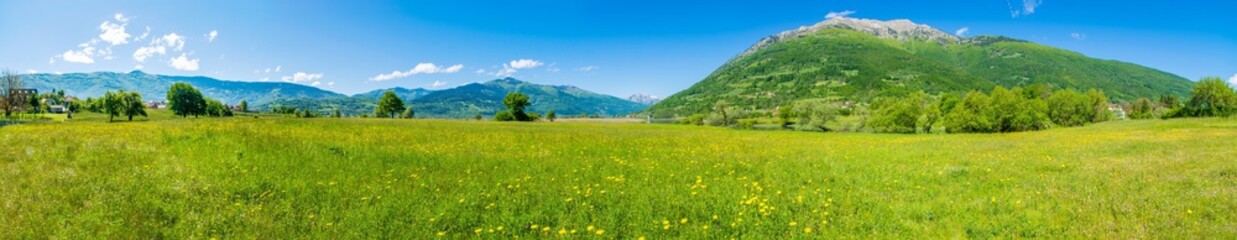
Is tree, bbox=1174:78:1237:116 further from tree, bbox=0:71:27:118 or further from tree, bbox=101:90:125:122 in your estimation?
tree, bbox=101:90:125:122

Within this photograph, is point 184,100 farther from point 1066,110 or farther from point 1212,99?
point 1212,99

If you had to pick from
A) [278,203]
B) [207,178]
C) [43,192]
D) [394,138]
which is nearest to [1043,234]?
[278,203]

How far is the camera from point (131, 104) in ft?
339

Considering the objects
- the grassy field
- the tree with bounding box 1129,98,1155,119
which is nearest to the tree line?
the tree with bounding box 1129,98,1155,119

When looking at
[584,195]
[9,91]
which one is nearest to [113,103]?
[9,91]

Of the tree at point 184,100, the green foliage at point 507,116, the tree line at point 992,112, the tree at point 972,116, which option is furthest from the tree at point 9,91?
the tree at point 972,116

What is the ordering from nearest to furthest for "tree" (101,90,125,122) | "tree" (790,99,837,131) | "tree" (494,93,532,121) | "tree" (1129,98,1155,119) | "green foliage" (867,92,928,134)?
"green foliage" (867,92,928,134), "tree" (790,99,837,131), "tree" (101,90,125,122), "tree" (1129,98,1155,119), "tree" (494,93,532,121)

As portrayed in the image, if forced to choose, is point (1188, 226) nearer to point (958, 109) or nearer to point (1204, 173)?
point (1204, 173)

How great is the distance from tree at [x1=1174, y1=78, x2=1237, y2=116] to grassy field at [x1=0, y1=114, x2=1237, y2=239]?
12054 cm

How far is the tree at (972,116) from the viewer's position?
7725cm

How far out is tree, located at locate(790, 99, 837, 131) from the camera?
96.2 m

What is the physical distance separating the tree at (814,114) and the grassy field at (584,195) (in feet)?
259

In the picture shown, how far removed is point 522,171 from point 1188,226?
49.9ft

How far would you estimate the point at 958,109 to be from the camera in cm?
8188
